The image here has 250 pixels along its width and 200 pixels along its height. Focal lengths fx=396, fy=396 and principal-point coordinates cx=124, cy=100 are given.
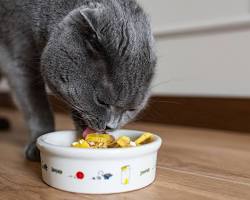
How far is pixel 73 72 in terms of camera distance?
963mm

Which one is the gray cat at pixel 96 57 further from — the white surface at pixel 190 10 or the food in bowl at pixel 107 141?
the white surface at pixel 190 10

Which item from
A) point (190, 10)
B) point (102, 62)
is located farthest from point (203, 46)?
point (102, 62)

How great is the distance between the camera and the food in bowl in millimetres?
930

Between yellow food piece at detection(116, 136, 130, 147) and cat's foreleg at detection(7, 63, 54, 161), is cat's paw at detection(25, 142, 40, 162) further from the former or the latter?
yellow food piece at detection(116, 136, 130, 147)

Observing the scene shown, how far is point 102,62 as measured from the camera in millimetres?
937

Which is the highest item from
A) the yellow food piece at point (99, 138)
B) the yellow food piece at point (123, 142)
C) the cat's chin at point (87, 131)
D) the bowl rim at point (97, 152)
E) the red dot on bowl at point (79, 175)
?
the bowl rim at point (97, 152)

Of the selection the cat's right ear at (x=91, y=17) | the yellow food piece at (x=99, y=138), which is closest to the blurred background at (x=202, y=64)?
the yellow food piece at (x=99, y=138)

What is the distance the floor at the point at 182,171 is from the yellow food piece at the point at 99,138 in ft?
0.49

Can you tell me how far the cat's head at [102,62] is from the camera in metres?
0.92

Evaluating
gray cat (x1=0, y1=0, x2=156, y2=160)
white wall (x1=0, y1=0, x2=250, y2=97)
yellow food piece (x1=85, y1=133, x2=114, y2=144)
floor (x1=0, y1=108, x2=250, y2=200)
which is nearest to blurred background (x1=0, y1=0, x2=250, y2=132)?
white wall (x1=0, y1=0, x2=250, y2=97)

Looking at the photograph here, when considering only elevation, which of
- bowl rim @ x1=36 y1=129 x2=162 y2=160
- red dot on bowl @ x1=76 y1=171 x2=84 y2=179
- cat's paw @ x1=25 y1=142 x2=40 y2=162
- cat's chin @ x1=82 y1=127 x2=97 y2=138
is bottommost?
cat's paw @ x1=25 y1=142 x2=40 y2=162

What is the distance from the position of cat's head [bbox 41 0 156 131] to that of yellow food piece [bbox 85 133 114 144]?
27 millimetres

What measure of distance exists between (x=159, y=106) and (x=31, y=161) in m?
0.92

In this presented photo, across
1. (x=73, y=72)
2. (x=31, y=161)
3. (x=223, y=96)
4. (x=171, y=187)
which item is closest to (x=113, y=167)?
(x=171, y=187)
